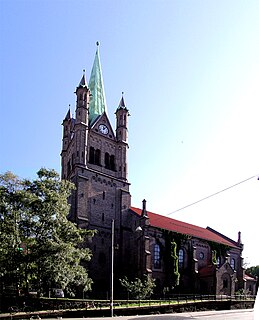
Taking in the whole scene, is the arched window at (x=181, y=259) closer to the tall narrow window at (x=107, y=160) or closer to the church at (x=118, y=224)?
the church at (x=118, y=224)

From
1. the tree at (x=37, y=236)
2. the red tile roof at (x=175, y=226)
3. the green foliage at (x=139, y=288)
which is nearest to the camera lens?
the tree at (x=37, y=236)

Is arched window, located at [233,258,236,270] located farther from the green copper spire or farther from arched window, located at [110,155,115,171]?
the green copper spire

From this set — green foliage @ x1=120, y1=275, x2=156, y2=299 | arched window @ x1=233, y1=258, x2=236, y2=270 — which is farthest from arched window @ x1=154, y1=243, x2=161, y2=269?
arched window @ x1=233, y1=258, x2=236, y2=270

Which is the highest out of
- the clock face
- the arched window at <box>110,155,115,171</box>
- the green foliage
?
the clock face

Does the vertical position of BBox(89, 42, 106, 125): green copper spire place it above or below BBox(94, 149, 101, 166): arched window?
above

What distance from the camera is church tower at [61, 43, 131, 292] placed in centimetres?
4272

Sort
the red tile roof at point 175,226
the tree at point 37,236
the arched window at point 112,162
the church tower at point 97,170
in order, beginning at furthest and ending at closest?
1. the red tile roof at point 175,226
2. the arched window at point 112,162
3. the church tower at point 97,170
4. the tree at point 37,236

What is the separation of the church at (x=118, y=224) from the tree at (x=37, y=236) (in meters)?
12.0

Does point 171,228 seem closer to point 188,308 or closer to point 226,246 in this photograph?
point 226,246

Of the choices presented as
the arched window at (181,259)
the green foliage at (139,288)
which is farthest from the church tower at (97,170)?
the arched window at (181,259)

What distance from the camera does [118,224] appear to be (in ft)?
152

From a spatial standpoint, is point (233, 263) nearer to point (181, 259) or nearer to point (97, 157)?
point (181, 259)

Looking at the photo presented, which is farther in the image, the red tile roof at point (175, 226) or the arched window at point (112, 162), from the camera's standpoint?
the red tile roof at point (175, 226)

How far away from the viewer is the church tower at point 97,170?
4272cm
